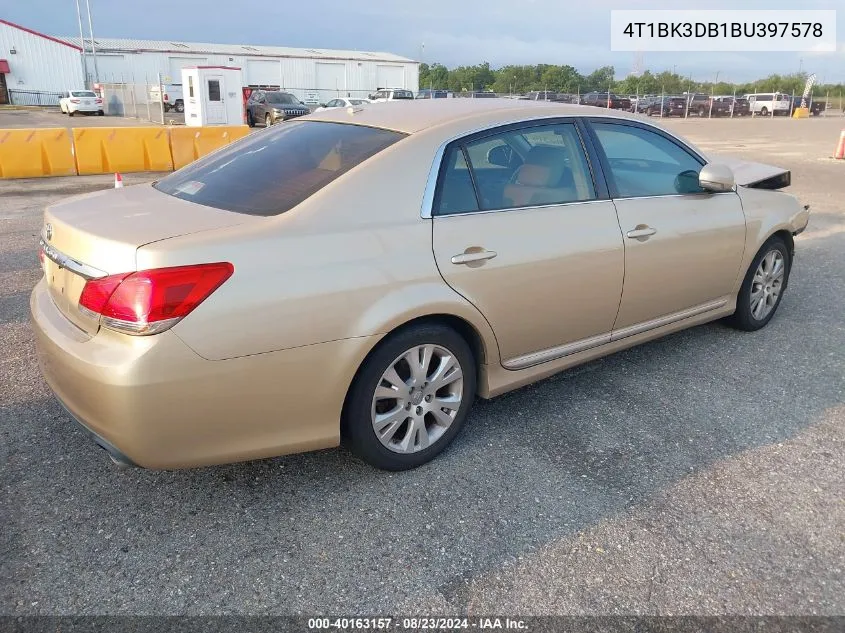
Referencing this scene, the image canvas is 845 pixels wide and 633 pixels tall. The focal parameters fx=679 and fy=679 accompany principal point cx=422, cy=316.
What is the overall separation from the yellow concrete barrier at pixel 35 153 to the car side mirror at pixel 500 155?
12.5m

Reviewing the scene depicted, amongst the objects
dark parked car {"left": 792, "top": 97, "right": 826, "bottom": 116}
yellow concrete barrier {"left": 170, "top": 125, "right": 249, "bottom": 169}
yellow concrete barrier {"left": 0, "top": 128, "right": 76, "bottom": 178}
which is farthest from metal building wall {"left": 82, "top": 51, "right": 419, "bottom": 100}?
yellow concrete barrier {"left": 0, "top": 128, "right": 76, "bottom": 178}

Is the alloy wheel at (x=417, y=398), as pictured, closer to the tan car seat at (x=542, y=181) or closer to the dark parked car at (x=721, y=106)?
the tan car seat at (x=542, y=181)

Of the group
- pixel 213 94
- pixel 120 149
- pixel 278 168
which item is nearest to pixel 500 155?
pixel 278 168

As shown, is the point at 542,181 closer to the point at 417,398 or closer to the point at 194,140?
the point at 417,398

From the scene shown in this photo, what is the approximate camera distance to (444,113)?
Result: 3.39m

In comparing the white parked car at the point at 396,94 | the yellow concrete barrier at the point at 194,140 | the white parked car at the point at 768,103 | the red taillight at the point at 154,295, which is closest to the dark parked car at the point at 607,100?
the white parked car at the point at 768,103

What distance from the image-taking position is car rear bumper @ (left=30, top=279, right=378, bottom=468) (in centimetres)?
239

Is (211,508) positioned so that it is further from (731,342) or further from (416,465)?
(731,342)

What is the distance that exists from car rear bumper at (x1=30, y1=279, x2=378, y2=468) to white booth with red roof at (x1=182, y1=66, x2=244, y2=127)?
82.5 ft

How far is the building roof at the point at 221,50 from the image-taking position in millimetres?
52969

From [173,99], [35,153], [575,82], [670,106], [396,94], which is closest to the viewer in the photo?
[35,153]

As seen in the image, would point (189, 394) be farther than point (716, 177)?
No

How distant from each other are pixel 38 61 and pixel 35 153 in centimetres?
4177

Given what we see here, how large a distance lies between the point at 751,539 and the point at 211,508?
2.20 m
